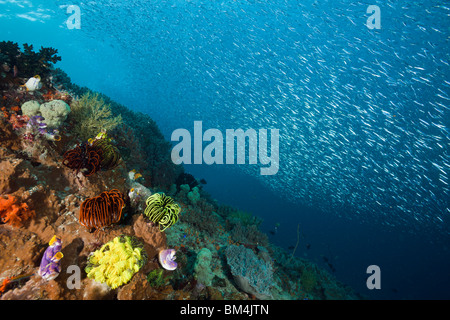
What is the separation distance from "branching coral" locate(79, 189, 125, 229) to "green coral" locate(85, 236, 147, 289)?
0.46 metres

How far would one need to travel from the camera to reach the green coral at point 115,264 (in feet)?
9.75

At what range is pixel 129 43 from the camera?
45156 millimetres

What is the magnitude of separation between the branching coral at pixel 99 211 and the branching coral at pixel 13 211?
79 centimetres

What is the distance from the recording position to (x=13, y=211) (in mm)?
3070

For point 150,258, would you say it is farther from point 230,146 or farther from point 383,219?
point 383,219

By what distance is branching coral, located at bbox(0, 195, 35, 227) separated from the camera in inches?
120

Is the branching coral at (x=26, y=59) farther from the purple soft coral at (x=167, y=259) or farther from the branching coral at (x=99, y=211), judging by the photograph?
the purple soft coral at (x=167, y=259)

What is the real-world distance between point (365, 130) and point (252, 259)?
67.5 ft

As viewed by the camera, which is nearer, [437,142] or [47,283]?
[47,283]

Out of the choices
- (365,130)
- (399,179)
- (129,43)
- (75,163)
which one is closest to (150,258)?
(75,163)

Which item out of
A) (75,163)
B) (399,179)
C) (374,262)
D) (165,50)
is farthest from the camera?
(374,262)

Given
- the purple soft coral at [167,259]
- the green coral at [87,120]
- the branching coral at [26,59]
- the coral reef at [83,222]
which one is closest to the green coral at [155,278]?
the coral reef at [83,222]

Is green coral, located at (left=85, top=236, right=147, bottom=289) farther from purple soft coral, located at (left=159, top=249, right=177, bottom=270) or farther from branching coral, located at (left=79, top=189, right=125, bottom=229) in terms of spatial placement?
purple soft coral, located at (left=159, top=249, right=177, bottom=270)
